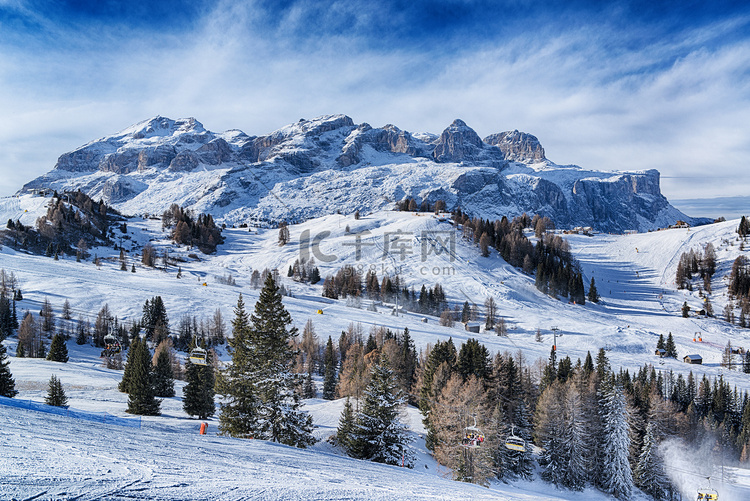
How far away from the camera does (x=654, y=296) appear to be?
136m

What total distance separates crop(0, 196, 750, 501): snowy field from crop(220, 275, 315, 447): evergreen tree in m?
6.00

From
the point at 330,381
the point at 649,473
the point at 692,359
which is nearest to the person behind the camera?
the point at 649,473

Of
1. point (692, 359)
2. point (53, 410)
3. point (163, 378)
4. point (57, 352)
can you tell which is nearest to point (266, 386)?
point (53, 410)

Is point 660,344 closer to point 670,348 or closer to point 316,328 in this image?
point 670,348

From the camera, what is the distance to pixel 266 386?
915 inches

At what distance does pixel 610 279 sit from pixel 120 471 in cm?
17515

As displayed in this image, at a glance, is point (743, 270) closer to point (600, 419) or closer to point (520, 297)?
point (520, 297)

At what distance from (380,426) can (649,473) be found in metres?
35.2

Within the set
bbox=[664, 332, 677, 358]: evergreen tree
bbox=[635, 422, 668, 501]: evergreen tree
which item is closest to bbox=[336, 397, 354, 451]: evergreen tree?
bbox=[635, 422, 668, 501]: evergreen tree

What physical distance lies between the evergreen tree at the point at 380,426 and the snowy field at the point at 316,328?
564 cm

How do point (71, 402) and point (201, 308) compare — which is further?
point (201, 308)

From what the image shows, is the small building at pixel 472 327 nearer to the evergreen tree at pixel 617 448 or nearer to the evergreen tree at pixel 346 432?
the evergreen tree at pixel 617 448

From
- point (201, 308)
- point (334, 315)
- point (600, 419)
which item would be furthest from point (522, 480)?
point (201, 308)

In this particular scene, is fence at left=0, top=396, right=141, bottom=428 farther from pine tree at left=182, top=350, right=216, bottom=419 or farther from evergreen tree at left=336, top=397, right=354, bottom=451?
pine tree at left=182, top=350, right=216, bottom=419
